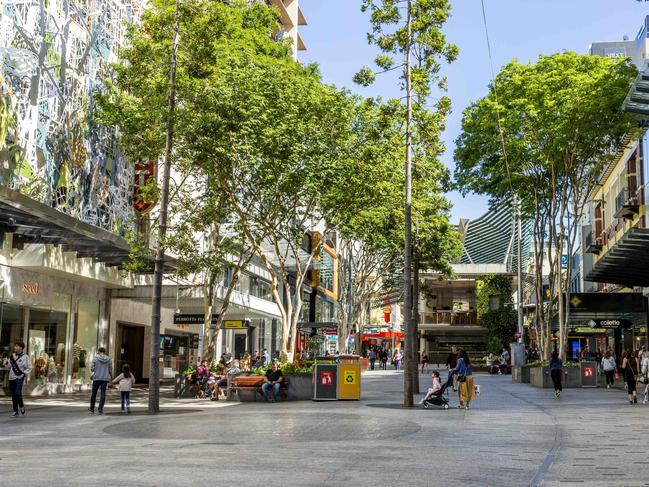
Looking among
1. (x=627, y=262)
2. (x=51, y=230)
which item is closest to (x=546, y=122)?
(x=627, y=262)

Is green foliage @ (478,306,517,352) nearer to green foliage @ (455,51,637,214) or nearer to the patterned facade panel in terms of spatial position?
green foliage @ (455,51,637,214)

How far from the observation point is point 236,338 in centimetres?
5169

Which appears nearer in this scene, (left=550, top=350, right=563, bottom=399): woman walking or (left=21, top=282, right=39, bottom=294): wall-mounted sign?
(left=21, top=282, right=39, bottom=294): wall-mounted sign

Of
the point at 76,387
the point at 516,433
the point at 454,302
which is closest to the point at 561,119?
the point at 516,433

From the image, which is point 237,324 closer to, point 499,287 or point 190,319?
point 190,319

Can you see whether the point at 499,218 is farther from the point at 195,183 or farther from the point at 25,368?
the point at 25,368

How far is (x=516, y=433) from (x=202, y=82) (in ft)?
51.1

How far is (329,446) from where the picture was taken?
12.8 m

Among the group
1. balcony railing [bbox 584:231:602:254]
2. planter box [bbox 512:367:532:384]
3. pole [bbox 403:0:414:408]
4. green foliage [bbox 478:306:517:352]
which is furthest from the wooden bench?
green foliage [bbox 478:306:517:352]

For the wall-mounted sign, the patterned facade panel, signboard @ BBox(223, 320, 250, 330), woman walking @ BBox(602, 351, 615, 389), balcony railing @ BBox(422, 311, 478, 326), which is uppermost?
the patterned facade panel

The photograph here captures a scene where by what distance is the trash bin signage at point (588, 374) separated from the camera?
113 ft

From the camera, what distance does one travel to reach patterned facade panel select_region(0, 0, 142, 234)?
77.6 feet

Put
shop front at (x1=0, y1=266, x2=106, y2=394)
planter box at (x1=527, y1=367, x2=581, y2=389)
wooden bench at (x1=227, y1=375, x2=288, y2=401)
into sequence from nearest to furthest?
1. shop front at (x1=0, y1=266, x2=106, y2=394)
2. wooden bench at (x1=227, y1=375, x2=288, y2=401)
3. planter box at (x1=527, y1=367, x2=581, y2=389)

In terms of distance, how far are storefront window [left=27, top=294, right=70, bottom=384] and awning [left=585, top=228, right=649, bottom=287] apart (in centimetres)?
1962
